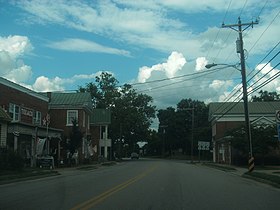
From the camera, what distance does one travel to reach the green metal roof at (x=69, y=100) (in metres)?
54.5

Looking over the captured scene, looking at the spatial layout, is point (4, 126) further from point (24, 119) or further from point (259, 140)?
point (259, 140)

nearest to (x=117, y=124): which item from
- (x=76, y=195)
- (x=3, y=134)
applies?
(x=3, y=134)

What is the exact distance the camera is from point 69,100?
182 ft

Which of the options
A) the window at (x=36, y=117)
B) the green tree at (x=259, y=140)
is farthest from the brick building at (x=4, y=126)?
the green tree at (x=259, y=140)

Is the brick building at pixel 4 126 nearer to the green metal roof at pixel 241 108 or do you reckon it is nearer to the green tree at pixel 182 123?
the green metal roof at pixel 241 108

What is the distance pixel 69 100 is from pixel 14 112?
55.8 ft

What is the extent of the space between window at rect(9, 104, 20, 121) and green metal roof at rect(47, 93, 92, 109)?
14.9m

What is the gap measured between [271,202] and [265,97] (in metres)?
95.1

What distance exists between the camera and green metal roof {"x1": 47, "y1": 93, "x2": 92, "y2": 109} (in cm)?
5450

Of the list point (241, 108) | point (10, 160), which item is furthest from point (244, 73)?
point (241, 108)

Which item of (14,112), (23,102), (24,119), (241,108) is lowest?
(24,119)

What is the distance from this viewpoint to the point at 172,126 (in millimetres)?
115812

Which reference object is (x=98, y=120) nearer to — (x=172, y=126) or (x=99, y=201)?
(x=172, y=126)

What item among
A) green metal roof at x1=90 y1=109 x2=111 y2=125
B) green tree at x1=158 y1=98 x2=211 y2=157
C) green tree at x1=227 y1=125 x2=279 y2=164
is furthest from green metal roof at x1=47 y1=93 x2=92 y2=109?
green tree at x1=158 y1=98 x2=211 y2=157
